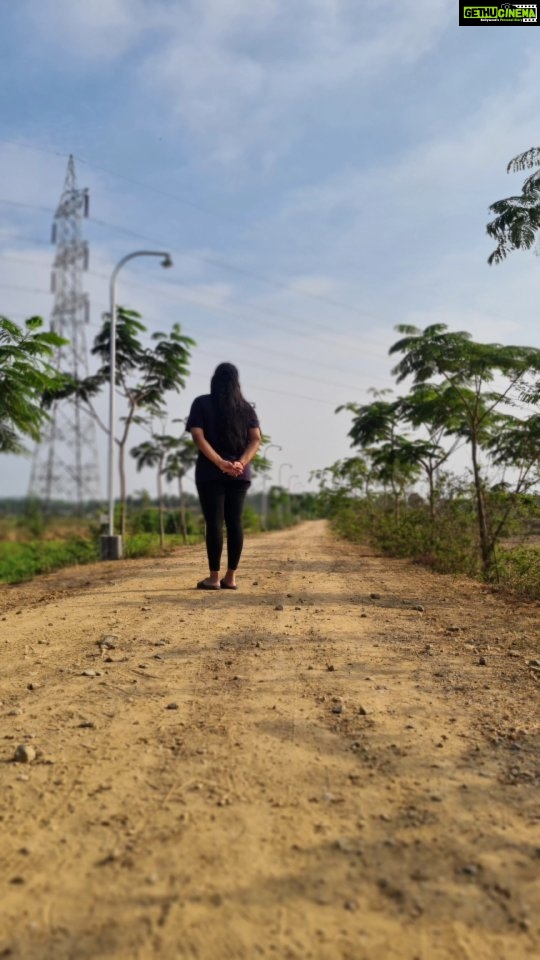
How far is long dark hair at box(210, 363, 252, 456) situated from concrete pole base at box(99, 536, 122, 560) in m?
7.34

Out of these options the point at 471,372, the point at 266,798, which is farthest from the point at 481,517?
the point at 266,798

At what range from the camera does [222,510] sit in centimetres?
569

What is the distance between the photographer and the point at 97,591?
609 centimetres

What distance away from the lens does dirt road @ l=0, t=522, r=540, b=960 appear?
1413 millimetres

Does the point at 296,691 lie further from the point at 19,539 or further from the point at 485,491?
the point at 19,539

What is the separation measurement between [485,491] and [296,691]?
761 cm

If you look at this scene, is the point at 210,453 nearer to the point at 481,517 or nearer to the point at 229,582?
the point at 229,582

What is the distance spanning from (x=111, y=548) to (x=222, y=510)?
24.1 ft

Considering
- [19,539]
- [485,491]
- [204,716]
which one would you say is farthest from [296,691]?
[19,539]

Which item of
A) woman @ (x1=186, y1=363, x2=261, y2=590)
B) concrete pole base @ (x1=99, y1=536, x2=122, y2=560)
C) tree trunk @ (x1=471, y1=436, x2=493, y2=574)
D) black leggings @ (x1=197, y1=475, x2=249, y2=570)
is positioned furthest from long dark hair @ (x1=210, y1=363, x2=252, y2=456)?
concrete pole base @ (x1=99, y1=536, x2=122, y2=560)

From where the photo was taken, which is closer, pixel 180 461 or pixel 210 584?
pixel 210 584

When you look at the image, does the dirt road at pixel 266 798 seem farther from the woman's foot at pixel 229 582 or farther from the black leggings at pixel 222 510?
the woman's foot at pixel 229 582

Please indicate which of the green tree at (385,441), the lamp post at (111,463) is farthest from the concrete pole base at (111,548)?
the green tree at (385,441)

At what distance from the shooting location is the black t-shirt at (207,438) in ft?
18.5
